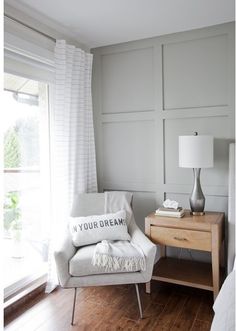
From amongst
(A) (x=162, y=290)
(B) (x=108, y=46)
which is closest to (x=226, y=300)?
(A) (x=162, y=290)

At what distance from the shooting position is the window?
2400 millimetres

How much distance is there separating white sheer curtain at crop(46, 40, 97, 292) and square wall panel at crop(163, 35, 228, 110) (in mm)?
815

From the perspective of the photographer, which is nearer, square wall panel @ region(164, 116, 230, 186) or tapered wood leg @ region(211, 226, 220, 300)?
tapered wood leg @ region(211, 226, 220, 300)

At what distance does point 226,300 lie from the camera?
4.61ft

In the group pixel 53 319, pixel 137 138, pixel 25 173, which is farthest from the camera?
pixel 137 138

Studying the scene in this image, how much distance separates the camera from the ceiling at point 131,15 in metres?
2.23

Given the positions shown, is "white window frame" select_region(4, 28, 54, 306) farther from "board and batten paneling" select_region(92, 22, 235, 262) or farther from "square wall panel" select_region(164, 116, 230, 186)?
"square wall panel" select_region(164, 116, 230, 186)

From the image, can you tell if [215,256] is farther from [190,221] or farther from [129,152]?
[129,152]

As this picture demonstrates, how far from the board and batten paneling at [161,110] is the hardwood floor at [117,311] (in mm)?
771

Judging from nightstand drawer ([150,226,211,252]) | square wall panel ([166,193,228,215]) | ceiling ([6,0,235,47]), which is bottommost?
nightstand drawer ([150,226,211,252])

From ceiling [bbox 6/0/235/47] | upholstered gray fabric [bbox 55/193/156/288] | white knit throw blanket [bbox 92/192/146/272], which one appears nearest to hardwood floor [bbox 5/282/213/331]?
upholstered gray fabric [bbox 55/193/156/288]

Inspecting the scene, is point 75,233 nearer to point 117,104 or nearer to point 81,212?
point 81,212

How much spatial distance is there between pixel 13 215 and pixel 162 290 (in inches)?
57.1

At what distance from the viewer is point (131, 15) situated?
2424 millimetres
